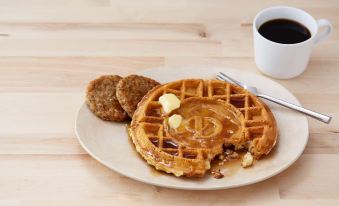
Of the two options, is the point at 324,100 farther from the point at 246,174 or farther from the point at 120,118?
the point at 120,118

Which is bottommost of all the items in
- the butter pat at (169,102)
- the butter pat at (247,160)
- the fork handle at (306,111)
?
the butter pat at (247,160)

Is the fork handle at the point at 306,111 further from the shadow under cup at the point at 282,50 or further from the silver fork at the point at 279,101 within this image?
the shadow under cup at the point at 282,50

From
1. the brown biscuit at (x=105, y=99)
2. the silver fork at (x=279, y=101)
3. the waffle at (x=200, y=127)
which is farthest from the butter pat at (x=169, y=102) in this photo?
the silver fork at (x=279, y=101)

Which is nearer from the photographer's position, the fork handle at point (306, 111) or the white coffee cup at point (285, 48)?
the fork handle at point (306, 111)

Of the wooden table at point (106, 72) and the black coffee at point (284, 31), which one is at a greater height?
the black coffee at point (284, 31)

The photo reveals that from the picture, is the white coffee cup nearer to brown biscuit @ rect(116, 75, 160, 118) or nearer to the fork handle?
the fork handle

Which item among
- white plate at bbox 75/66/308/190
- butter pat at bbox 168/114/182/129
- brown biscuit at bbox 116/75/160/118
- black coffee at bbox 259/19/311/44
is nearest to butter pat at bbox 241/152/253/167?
white plate at bbox 75/66/308/190
